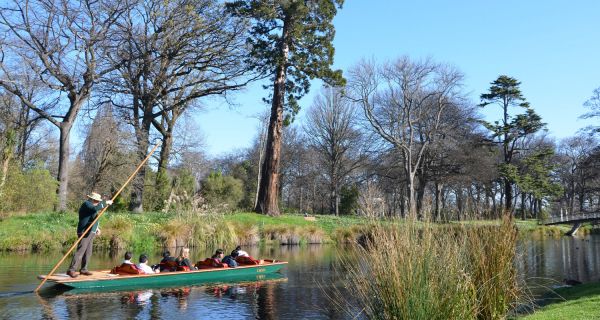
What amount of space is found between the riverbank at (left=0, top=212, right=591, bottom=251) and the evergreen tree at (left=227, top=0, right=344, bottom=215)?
2.80 m

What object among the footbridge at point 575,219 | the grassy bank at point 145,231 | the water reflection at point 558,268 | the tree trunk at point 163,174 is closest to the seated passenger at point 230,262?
the grassy bank at point 145,231

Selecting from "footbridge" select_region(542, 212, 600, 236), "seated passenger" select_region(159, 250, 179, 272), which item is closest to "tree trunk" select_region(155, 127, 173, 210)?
"seated passenger" select_region(159, 250, 179, 272)

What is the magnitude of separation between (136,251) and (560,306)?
17.4 m

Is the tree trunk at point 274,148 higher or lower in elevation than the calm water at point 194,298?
higher

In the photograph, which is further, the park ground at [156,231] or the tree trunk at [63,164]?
the tree trunk at [63,164]

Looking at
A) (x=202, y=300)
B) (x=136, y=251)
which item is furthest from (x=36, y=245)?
(x=202, y=300)

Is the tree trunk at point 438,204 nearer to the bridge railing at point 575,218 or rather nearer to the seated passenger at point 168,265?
the seated passenger at point 168,265

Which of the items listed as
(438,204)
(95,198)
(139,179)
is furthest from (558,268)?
(139,179)

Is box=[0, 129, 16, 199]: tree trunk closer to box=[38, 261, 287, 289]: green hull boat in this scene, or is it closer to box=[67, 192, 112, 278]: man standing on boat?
box=[67, 192, 112, 278]: man standing on boat

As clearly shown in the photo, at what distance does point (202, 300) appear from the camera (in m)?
12.2

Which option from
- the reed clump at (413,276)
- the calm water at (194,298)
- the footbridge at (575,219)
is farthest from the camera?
the footbridge at (575,219)

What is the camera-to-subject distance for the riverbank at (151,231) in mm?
21622

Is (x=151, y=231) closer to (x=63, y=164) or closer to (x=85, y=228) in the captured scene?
(x=63, y=164)

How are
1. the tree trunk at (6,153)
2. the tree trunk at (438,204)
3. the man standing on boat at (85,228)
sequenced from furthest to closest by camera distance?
1. the tree trunk at (6,153)
2. the man standing on boat at (85,228)
3. the tree trunk at (438,204)
